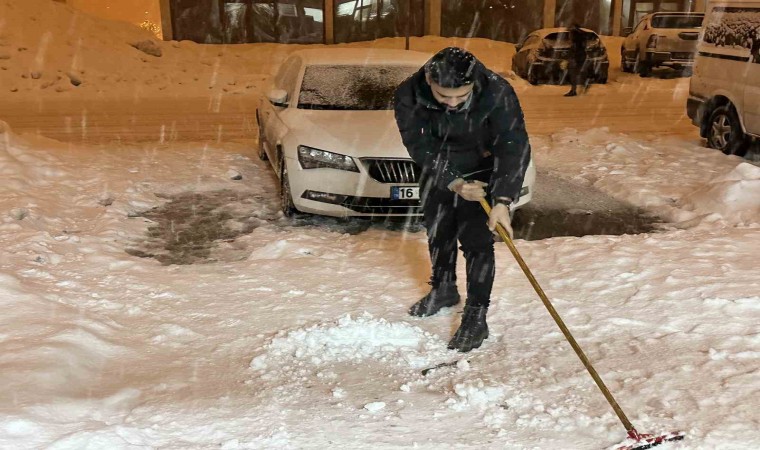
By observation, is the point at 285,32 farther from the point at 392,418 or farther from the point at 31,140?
the point at 392,418

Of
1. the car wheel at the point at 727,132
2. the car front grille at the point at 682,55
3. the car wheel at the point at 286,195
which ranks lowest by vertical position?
the car wheel at the point at 286,195

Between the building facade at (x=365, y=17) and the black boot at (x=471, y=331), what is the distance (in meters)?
20.6

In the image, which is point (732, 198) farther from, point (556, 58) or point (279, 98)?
point (556, 58)

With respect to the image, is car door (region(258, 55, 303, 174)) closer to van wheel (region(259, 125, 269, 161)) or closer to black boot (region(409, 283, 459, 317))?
van wheel (region(259, 125, 269, 161))

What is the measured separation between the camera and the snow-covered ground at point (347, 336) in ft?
10.2

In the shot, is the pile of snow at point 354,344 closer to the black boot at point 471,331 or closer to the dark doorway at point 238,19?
the black boot at point 471,331

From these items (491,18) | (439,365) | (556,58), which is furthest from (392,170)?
(491,18)

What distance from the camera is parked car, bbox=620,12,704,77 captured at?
18016 mm

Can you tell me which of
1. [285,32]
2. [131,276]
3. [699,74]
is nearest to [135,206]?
[131,276]

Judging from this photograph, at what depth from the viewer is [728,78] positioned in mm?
8656

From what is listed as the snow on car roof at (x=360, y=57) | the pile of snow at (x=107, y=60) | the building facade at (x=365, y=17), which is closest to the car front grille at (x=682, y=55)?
the pile of snow at (x=107, y=60)

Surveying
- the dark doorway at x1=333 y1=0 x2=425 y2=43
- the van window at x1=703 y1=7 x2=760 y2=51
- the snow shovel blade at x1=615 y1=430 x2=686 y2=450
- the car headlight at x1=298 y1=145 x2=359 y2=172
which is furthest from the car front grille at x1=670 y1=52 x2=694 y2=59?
the snow shovel blade at x1=615 y1=430 x2=686 y2=450

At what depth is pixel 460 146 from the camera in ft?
12.6

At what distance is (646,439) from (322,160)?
154 inches
